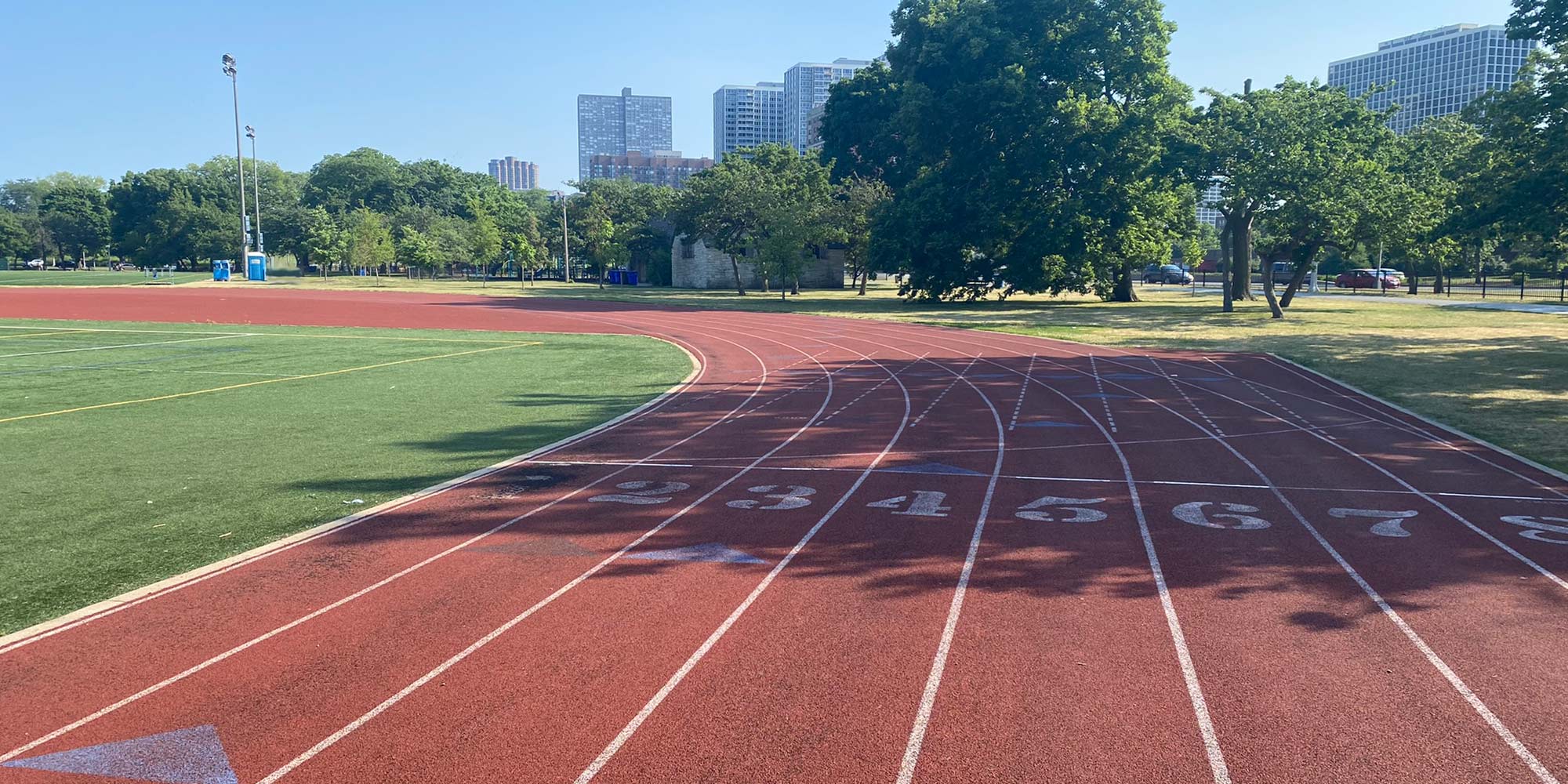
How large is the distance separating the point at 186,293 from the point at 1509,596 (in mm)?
66033

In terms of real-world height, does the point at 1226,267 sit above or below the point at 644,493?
above

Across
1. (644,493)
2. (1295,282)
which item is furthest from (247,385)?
(1295,282)

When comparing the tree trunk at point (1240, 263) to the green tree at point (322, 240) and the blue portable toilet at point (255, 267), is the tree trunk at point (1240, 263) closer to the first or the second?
the blue portable toilet at point (255, 267)

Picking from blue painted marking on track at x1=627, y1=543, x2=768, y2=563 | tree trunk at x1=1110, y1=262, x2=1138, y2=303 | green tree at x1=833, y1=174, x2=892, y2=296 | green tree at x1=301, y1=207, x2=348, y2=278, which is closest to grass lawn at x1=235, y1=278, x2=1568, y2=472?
tree trunk at x1=1110, y1=262, x2=1138, y2=303

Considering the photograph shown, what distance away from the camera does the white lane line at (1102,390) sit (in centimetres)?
1519

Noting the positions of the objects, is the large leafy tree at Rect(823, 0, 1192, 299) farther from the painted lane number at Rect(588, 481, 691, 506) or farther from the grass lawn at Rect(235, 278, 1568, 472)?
the painted lane number at Rect(588, 481, 691, 506)

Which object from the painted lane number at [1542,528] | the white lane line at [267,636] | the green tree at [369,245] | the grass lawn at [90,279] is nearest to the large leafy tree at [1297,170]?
the painted lane number at [1542,528]

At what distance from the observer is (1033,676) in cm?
585

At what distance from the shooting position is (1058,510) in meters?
9.70

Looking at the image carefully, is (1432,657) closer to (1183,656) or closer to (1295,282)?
(1183,656)

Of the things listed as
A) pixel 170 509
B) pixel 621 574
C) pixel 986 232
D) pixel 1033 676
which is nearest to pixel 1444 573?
pixel 1033 676

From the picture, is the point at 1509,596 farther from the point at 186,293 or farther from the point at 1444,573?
the point at 186,293

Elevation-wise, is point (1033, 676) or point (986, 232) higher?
point (986, 232)

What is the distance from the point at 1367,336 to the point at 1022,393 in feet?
60.7
